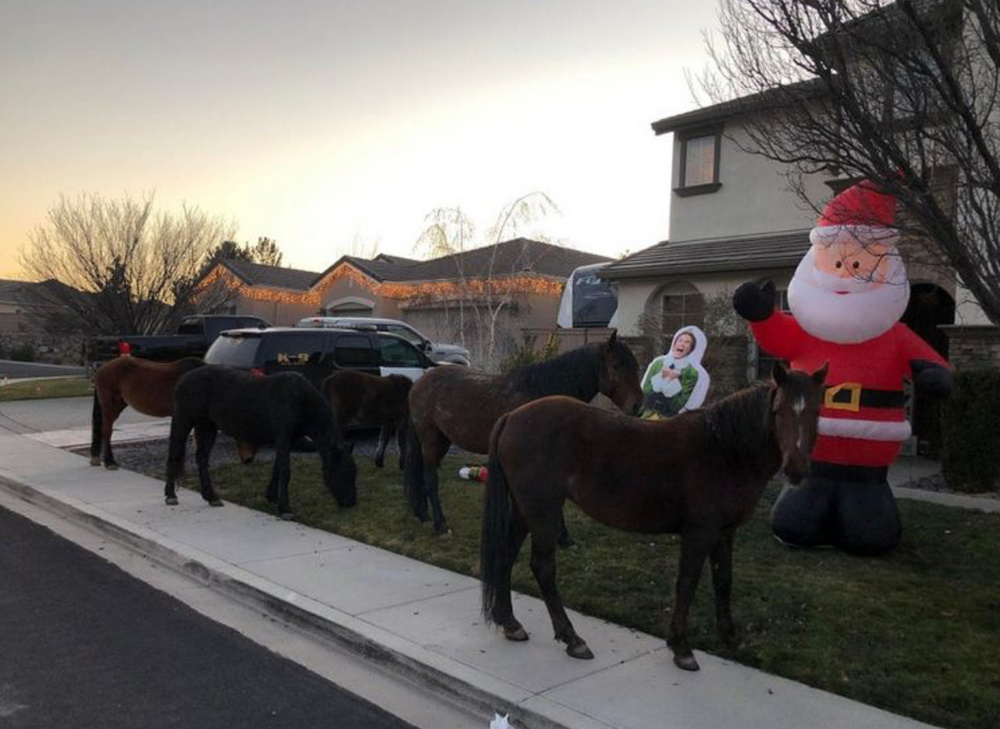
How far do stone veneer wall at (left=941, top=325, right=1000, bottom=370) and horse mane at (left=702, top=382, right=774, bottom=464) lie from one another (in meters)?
7.35

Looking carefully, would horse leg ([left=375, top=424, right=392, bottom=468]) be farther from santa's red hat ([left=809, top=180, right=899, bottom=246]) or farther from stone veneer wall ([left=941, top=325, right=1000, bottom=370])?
stone veneer wall ([left=941, top=325, right=1000, bottom=370])

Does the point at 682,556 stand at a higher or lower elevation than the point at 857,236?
lower

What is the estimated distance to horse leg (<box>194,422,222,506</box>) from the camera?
27.4 ft

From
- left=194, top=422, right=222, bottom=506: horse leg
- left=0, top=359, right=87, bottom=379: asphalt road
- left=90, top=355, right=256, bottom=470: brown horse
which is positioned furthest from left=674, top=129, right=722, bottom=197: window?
left=0, top=359, right=87, bottom=379: asphalt road

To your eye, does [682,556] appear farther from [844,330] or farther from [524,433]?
[844,330]

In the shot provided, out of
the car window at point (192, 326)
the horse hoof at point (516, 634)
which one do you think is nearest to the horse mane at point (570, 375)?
the horse hoof at point (516, 634)

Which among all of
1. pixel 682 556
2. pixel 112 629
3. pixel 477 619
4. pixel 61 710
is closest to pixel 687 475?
pixel 682 556

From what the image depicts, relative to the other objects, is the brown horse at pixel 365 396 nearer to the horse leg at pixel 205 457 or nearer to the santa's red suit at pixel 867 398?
the horse leg at pixel 205 457

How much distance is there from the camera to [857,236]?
579 cm

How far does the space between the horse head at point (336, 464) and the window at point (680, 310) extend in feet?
27.3

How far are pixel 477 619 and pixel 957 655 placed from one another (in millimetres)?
2869

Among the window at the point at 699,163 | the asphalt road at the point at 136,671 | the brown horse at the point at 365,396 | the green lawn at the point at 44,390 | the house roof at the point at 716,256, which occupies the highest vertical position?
the window at the point at 699,163

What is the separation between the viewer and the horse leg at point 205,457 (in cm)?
836

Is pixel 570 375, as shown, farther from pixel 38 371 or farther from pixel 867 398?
pixel 38 371
